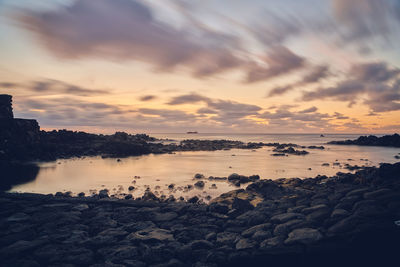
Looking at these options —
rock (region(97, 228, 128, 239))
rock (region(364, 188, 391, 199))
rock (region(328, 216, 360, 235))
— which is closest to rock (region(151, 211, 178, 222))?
rock (region(97, 228, 128, 239))

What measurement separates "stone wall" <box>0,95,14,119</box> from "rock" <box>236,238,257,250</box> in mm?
50101

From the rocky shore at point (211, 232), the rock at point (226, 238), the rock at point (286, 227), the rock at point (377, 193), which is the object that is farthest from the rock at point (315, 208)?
the rock at point (226, 238)

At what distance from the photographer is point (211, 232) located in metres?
9.01

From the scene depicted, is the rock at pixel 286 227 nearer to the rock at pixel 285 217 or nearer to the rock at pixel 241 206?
the rock at pixel 285 217

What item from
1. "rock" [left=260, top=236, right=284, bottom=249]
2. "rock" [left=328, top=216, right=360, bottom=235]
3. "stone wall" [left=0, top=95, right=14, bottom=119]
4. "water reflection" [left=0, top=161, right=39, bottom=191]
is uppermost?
"stone wall" [left=0, top=95, right=14, bottom=119]

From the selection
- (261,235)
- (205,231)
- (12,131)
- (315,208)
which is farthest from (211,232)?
(12,131)

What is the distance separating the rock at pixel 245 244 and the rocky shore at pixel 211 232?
0.03m

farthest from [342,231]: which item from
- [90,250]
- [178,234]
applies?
[90,250]

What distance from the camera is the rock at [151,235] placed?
331 inches

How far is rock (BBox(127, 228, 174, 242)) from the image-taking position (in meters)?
8.41

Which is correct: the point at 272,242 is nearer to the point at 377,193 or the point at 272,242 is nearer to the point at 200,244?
the point at 200,244

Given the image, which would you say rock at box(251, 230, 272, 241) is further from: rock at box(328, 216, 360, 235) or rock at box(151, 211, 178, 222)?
rock at box(151, 211, 178, 222)

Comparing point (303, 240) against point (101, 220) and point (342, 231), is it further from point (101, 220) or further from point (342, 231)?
point (101, 220)

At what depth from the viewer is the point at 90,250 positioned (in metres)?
7.77
